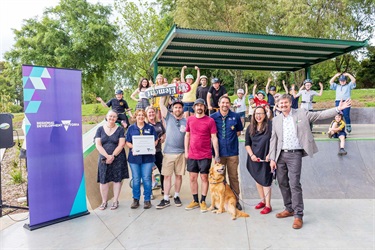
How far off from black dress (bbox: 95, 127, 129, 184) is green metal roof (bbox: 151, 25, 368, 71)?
3.08 m

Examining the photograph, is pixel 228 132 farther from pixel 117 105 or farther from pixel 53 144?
pixel 117 105

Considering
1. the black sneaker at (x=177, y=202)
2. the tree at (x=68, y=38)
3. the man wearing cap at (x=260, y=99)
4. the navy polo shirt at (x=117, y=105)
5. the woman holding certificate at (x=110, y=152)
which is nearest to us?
the woman holding certificate at (x=110, y=152)

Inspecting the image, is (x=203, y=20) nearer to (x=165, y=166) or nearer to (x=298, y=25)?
(x=298, y=25)

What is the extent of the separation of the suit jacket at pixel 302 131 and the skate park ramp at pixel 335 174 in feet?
5.03

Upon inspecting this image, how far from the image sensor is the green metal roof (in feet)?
23.1

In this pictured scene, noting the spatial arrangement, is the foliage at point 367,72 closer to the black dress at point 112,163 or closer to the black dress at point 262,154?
the black dress at point 262,154

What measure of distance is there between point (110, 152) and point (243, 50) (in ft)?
18.3

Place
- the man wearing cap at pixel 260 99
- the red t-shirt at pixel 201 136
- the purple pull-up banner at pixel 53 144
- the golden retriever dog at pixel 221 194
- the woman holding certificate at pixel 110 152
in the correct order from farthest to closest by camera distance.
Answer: the man wearing cap at pixel 260 99 < the woman holding certificate at pixel 110 152 < the red t-shirt at pixel 201 136 < the golden retriever dog at pixel 221 194 < the purple pull-up banner at pixel 53 144

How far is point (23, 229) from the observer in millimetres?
4125

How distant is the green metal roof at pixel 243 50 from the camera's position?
7.05 metres

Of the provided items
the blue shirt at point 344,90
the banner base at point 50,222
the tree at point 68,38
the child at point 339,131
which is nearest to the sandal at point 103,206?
the banner base at point 50,222

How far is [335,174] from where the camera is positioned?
5590mm

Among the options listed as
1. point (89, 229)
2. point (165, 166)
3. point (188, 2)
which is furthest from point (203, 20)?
point (89, 229)

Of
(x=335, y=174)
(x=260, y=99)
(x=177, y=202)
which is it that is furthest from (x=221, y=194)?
(x=260, y=99)
